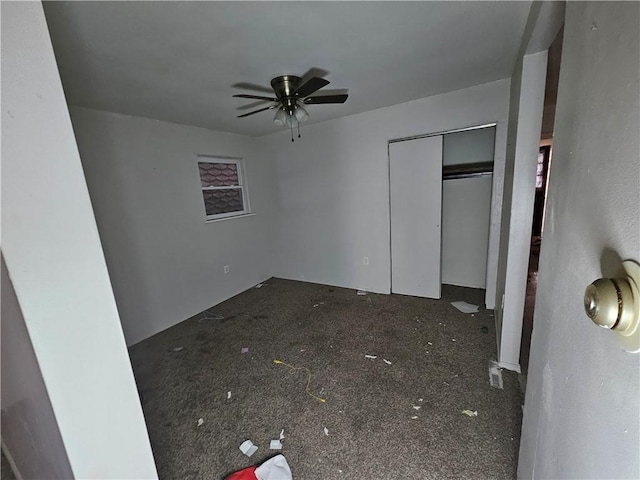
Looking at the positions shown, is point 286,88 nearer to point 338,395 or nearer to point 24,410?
point 24,410

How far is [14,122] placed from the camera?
0.67 metres

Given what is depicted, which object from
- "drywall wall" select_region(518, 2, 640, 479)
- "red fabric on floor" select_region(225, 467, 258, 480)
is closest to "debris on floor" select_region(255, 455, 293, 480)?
"red fabric on floor" select_region(225, 467, 258, 480)

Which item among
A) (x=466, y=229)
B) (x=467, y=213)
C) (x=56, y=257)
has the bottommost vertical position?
(x=466, y=229)

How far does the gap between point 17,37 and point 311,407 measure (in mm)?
2142

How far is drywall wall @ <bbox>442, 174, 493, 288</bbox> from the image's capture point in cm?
331

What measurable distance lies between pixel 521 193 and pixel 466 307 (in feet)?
5.48

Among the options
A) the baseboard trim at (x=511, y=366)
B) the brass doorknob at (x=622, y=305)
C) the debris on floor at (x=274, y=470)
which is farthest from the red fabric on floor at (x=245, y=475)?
the baseboard trim at (x=511, y=366)

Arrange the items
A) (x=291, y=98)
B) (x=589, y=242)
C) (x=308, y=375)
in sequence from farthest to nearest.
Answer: (x=308, y=375), (x=291, y=98), (x=589, y=242)

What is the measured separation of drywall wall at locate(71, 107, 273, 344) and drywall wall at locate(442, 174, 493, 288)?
2.93 m

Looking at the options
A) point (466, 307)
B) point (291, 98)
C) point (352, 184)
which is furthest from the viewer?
point (352, 184)

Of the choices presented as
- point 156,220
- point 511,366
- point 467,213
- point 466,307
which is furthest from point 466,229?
point 156,220

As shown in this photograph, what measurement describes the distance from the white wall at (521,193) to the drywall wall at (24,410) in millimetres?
2479

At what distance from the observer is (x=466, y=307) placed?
304 cm

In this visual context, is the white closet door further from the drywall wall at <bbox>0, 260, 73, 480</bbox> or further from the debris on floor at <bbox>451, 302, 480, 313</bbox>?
the drywall wall at <bbox>0, 260, 73, 480</bbox>
